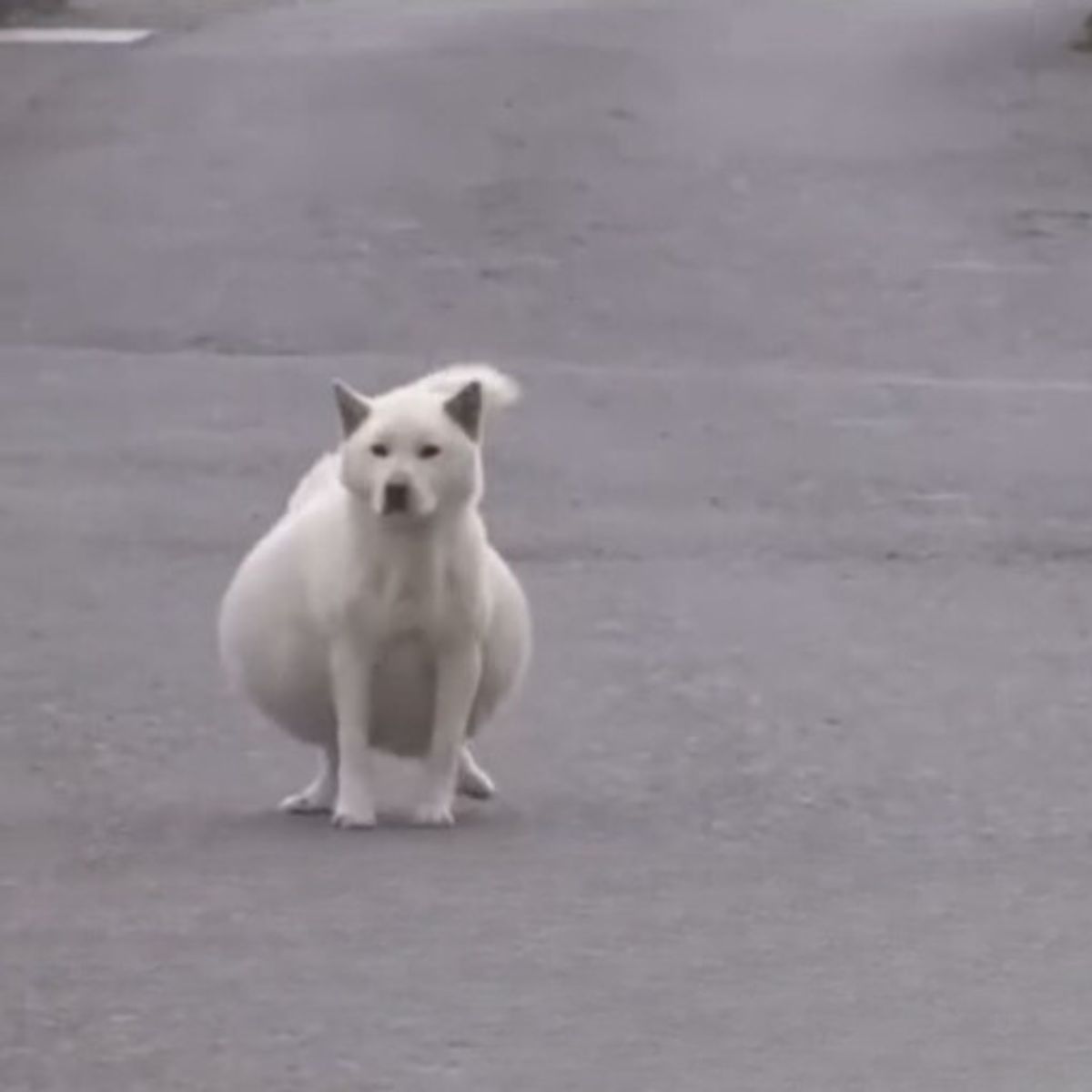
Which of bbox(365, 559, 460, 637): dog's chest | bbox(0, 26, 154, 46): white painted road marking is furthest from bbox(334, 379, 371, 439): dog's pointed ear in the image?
bbox(0, 26, 154, 46): white painted road marking

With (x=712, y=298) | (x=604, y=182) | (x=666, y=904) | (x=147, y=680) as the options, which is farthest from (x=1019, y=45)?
(x=666, y=904)

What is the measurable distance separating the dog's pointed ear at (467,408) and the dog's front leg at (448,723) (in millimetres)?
489

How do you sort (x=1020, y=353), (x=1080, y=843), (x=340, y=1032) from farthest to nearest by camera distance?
(x=1020, y=353) < (x=1080, y=843) < (x=340, y=1032)

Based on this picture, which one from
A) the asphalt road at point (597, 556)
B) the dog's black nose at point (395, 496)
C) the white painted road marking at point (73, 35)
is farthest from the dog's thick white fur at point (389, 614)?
the white painted road marking at point (73, 35)

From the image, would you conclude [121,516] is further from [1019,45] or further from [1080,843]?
[1019,45]

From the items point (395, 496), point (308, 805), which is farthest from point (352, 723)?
point (395, 496)

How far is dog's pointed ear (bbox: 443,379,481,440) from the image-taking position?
→ 32.4 feet

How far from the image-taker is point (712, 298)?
68.2 feet

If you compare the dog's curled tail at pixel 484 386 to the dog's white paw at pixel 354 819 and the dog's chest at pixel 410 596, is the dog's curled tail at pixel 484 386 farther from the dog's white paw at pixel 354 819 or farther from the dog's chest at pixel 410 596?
the dog's white paw at pixel 354 819

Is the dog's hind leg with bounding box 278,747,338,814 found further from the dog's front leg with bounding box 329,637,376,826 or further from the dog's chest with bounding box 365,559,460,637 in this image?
the dog's chest with bounding box 365,559,460,637

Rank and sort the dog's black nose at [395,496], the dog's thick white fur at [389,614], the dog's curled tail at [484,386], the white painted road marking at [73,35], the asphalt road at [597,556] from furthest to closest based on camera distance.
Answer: the white painted road marking at [73,35]
the dog's curled tail at [484,386]
the dog's thick white fur at [389,614]
the dog's black nose at [395,496]
the asphalt road at [597,556]

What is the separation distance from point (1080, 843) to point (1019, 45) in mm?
22858

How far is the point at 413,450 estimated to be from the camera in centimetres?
984

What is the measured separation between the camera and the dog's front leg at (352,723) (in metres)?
9.91
